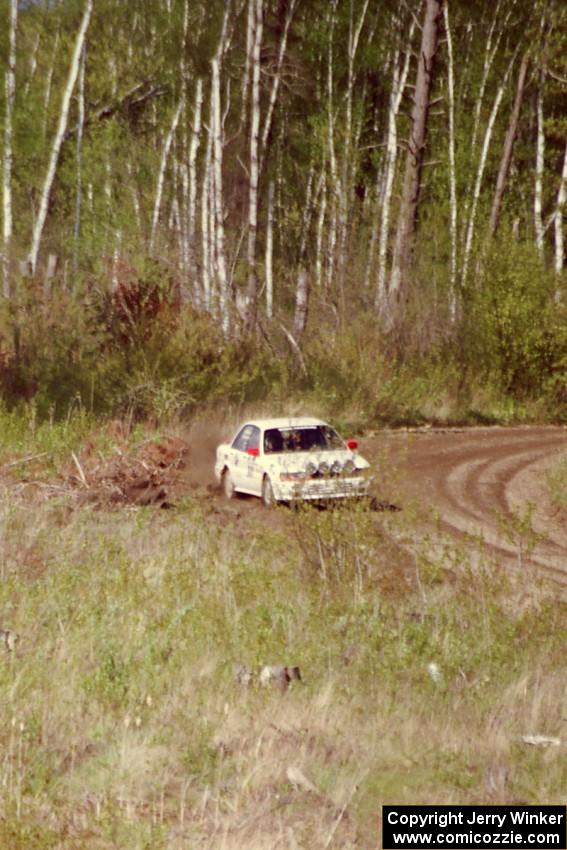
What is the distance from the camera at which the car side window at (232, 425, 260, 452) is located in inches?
723

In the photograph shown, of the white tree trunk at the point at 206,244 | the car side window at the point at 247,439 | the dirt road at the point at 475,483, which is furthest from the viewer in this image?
the white tree trunk at the point at 206,244

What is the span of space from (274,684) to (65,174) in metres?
36.9

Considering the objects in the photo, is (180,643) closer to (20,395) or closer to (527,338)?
(20,395)

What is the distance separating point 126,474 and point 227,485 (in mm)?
2070

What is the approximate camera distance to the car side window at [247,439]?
18.4 m

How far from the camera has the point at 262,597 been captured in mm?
10930

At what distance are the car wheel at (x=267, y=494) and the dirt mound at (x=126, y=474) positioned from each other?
1297 millimetres

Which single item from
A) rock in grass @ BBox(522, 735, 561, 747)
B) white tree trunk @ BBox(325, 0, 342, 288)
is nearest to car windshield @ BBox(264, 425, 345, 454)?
rock in grass @ BBox(522, 735, 561, 747)

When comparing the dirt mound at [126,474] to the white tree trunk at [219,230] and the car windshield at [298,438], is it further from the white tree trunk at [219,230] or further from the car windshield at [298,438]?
the white tree trunk at [219,230]

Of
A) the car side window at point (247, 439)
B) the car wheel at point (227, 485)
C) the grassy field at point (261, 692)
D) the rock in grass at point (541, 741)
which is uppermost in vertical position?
the car side window at point (247, 439)

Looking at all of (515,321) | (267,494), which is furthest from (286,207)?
(267,494)

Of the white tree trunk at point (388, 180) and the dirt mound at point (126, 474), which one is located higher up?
the white tree trunk at point (388, 180)

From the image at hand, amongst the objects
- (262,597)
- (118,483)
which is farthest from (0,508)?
(262,597)

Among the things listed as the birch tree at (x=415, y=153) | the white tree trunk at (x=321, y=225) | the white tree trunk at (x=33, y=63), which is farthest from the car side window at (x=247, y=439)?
the white tree trunk at (x=33, y=63)
